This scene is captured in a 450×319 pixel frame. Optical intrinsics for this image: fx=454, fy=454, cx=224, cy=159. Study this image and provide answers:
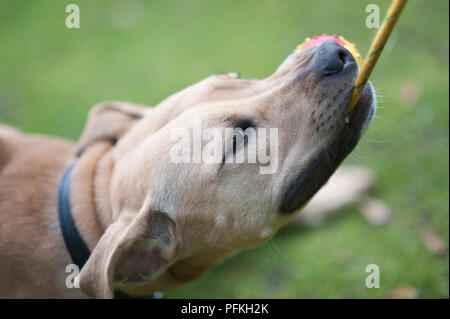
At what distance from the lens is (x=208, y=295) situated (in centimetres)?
442

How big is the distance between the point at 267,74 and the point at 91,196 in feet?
12.2

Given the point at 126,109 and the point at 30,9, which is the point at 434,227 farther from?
the point at 30,9

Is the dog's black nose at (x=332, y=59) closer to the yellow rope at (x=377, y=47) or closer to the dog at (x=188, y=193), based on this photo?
the dog at (x=188, y=193)

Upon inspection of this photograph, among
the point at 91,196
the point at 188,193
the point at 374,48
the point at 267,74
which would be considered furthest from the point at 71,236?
the point at 267,74

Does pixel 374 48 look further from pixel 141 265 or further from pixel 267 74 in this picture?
pixel 267 74

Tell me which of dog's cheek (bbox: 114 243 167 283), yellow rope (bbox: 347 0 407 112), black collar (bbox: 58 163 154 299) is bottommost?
dog's cheek (bbox: 114 243 167 283)

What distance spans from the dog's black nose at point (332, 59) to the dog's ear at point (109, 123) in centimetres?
171

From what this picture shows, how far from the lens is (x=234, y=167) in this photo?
2891 millimetres

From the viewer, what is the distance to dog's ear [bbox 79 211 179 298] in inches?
104

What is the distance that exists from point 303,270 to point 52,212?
7.82ft

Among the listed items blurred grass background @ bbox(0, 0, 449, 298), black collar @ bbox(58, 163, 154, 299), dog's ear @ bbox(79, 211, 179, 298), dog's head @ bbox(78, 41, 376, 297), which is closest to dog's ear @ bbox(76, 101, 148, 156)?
black collar @ bbox(58, 163, 154, 299)

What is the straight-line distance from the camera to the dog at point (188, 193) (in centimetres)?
290

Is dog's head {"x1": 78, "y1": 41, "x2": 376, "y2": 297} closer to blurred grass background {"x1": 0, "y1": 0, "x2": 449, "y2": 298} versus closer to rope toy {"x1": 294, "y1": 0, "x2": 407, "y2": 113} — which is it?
rope toy {"x1": 294, "y1": 0, "x2": 407, "y2": 113}
